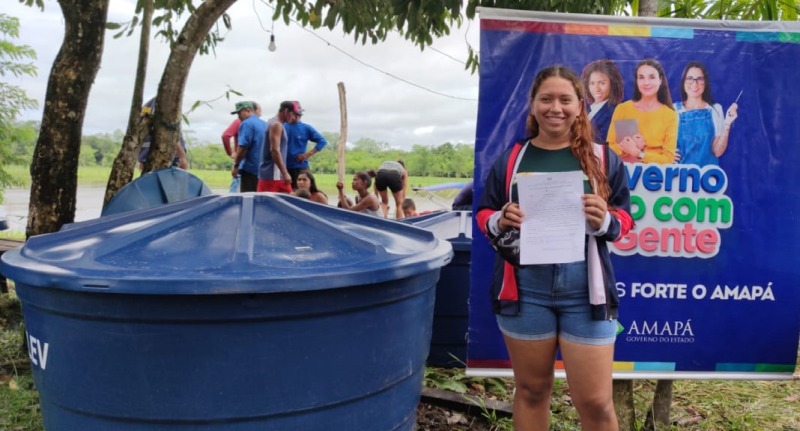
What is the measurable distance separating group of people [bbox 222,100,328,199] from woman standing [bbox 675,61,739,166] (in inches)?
→ 147

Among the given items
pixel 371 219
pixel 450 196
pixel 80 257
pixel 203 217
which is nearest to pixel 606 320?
pixel 371 219

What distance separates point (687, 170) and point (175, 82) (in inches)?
120

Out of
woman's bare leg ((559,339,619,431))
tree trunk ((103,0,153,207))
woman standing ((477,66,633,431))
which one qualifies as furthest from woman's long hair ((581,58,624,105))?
tree trunk ((103,0,153,207))

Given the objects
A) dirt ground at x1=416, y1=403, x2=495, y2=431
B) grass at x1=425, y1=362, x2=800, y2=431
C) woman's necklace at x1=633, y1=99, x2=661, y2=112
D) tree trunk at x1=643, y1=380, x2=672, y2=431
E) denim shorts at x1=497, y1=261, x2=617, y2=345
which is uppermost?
woman's necklace at x1=633, y1=99, x2=661, y2=112

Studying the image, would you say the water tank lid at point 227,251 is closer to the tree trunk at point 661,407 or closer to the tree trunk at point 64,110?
the tree trunk at point 661,407

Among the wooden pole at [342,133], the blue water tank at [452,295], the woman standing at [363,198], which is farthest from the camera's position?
the wooden pole at [342,133]

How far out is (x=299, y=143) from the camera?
6.79 metres

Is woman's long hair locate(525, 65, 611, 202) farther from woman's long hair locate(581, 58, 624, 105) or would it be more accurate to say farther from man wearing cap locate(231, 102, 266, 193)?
man wearing cap locate(231, 102, 266, 193)

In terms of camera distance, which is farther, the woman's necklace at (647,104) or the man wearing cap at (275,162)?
the man wearing cap at (275,162)

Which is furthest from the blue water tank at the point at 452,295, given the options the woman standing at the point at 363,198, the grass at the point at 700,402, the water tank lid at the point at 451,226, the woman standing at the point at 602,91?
the woman standing at the point at 363,198

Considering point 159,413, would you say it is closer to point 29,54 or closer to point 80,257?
point 80,257

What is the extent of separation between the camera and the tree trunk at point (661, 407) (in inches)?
119

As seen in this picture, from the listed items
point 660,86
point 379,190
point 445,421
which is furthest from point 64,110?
point 379,190

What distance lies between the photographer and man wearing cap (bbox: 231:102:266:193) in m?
6.50
